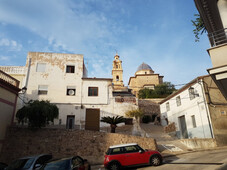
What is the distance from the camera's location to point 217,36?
7785 millimetres

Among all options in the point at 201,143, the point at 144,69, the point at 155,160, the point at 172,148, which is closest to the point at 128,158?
the point at 155,160

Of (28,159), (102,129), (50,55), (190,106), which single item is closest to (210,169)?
(28,159)

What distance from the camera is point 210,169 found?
680 centimetres

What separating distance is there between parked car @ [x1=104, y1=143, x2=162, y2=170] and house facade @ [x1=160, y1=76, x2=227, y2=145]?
25.9 ft

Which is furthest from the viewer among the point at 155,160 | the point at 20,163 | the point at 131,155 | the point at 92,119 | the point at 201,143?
the point at 92,119

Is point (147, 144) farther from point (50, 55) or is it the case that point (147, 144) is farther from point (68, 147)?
point (50, 55)

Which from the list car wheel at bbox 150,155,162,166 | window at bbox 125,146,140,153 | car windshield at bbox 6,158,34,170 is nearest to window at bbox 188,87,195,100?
car wheel at bbox 150,155,162,166

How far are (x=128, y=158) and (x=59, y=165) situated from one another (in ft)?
14.1

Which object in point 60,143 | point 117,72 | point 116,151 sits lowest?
point 116,151

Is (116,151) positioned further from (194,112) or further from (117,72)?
(117,72)

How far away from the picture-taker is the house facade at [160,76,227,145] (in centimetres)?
1487

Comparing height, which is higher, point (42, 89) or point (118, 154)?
point (42, 89)

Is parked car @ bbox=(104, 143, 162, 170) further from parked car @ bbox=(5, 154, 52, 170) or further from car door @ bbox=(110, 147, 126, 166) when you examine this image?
parked car @ bbox=(5, 154, 52, 170)

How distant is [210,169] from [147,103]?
2295cm
